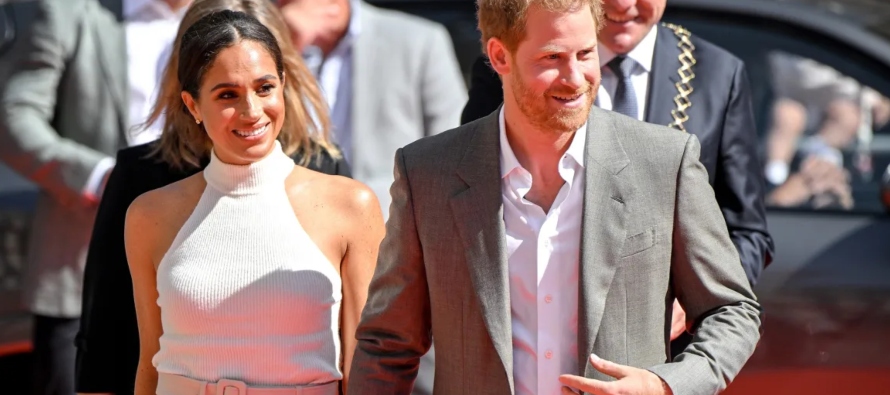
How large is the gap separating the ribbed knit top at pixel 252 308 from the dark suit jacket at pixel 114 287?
13.0 inches

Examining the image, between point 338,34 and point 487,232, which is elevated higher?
point 338,34

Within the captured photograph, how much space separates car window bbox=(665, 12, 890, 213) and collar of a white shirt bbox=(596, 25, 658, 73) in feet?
4.93

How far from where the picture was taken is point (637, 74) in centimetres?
342

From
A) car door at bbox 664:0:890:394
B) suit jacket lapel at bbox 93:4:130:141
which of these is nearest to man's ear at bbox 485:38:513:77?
car door at bbox 664:0:890:394

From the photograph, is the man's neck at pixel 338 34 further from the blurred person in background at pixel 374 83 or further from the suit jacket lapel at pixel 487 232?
the suit jacket lapel at pixel 487 232

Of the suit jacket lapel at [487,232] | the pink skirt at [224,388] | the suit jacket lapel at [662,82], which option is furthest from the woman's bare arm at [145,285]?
the suit jacket lapel at [662,82]

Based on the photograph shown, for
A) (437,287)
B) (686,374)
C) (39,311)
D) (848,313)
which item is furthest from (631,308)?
(39,311)

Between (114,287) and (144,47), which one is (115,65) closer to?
(144,47)

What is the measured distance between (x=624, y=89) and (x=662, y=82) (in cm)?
10

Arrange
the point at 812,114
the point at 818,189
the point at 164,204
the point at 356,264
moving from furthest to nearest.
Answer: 1. the point at 812,114
2. the point at 818,189
3. the point at 164,204
4. the point at 356,264

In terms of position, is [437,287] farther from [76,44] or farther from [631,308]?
[76,44]

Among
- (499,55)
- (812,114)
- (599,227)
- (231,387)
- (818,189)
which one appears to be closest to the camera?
(599,227)

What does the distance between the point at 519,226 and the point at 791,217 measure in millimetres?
2392

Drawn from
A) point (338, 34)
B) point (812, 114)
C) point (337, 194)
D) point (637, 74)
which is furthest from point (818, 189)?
point (337, 194)
